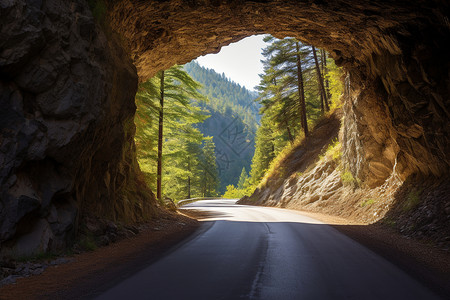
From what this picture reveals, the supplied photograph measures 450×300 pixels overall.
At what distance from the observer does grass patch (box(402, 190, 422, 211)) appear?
11633 mm

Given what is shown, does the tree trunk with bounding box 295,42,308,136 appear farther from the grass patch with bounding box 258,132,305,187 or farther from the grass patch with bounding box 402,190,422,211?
the grass patch with bounding box 402,190,422,211

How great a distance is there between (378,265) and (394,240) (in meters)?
3.65

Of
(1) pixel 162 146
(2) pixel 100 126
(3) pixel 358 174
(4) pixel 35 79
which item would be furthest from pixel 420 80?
(1) pixel 162 146

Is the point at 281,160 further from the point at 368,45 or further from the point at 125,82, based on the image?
the point at 125,82

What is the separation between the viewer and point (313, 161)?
27.5 metres

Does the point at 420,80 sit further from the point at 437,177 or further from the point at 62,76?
the point at 62,76

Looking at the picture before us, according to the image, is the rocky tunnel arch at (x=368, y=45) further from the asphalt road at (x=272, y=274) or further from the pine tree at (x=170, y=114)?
the asphalt road at (x=272, y=274)

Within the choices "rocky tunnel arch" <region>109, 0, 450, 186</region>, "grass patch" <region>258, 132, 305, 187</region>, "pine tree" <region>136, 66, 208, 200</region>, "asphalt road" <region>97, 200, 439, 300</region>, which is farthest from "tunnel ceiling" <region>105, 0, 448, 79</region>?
"grass patch" <region>258, 132, 305, 187</region>

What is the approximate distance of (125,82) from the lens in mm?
10883

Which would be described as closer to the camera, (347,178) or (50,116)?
(50,116)

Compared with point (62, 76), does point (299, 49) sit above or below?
above

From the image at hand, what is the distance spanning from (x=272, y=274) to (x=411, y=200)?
8977mm

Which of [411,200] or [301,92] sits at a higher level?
[301,92]

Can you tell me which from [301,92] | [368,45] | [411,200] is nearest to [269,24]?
[368,45]
